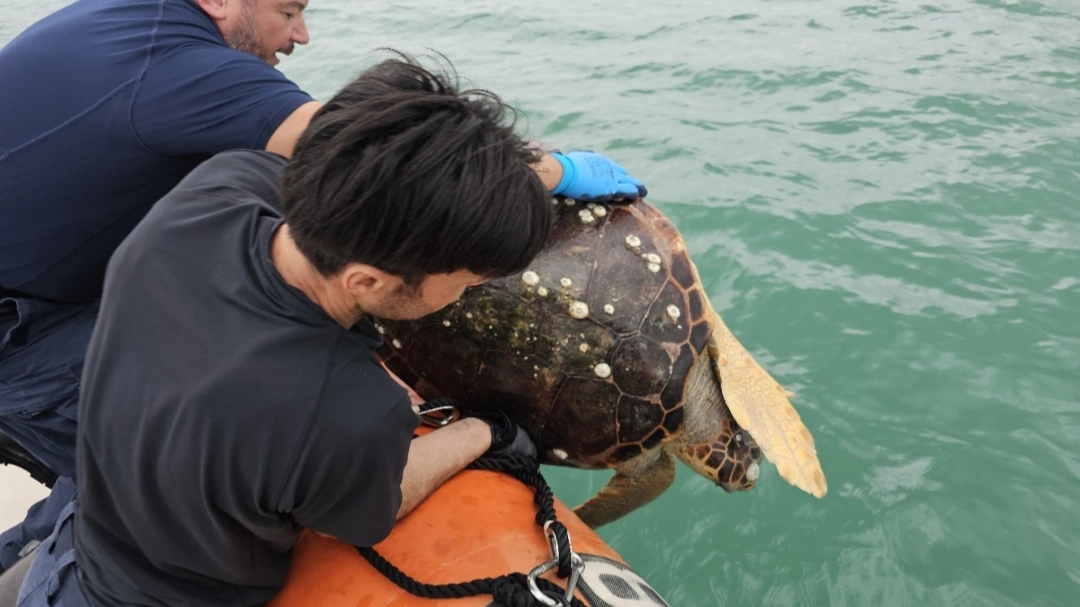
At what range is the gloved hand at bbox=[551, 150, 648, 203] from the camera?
2049 millimetres

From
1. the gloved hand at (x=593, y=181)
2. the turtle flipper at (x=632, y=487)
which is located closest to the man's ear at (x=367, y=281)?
the gloved hand at (x=593, y=181)

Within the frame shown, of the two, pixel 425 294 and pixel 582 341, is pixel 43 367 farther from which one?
pixel 582 341

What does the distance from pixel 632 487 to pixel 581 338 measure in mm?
856

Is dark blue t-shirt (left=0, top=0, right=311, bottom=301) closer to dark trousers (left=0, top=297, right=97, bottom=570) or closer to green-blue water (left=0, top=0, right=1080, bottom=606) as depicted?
dark trousers (left=0, top=297, right=97, bottom=570)

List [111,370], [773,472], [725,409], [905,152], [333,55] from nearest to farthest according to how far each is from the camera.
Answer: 1. [111,370]
2. [725,409]
3. [773,472]
4. [905,152]
5. [333,55]

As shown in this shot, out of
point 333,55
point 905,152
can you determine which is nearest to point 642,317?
point 905,152

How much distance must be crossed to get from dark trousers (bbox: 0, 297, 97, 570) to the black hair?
1246mm

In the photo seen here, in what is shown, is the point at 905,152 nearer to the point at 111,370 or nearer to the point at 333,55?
the point at 111,370

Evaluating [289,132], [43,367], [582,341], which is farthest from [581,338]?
[43,367]

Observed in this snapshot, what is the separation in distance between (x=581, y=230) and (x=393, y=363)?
0.75 meters

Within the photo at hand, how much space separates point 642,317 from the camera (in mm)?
2115

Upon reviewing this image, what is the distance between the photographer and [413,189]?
101 centimetres

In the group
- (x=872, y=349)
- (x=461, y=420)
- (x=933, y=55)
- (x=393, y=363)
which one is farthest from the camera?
(x=933, y=55)

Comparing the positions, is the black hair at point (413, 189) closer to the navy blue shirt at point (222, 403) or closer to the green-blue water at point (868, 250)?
the navy blue shirt at point (222, 403)
